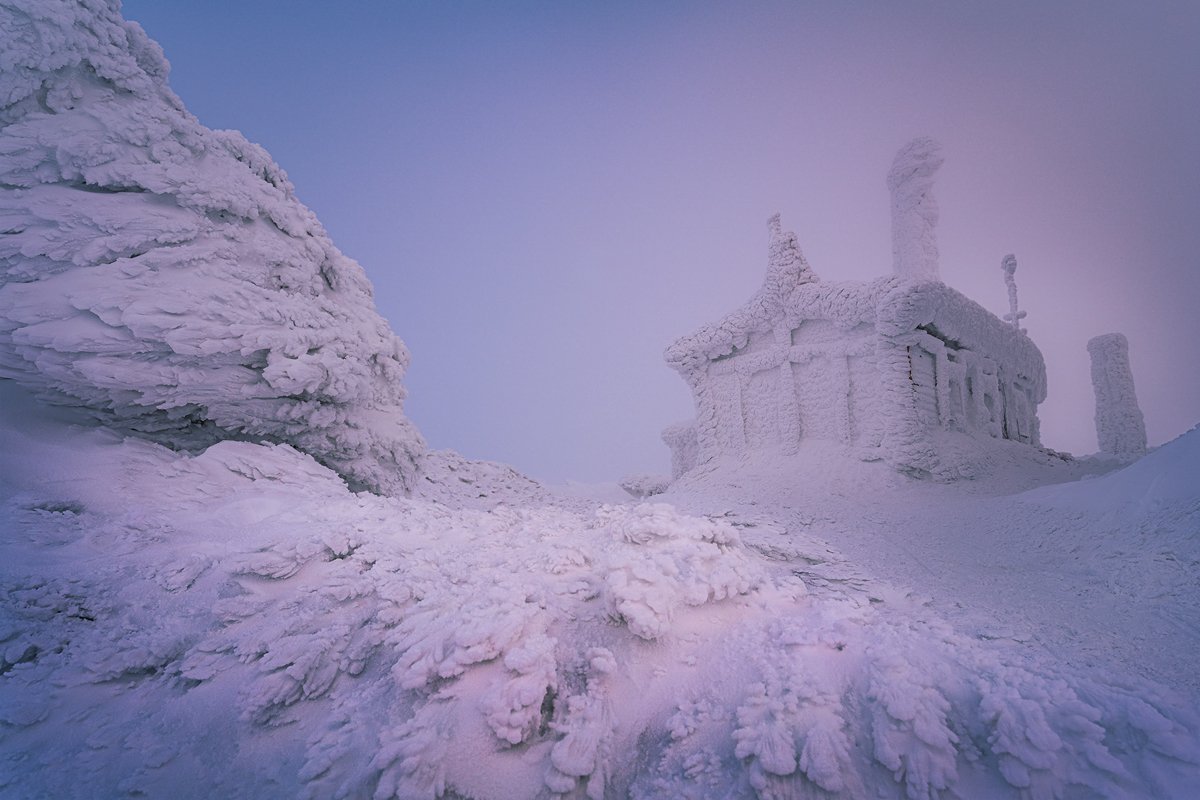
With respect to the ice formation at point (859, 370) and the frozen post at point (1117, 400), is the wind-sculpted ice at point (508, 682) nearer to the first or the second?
the ice formation at point (859, 370)

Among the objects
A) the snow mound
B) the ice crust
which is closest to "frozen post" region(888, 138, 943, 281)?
the snow mound

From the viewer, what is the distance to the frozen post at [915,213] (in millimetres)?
12750

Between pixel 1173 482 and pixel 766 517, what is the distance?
13.2 feet

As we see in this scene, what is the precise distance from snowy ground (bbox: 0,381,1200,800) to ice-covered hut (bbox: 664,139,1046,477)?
5.12 m

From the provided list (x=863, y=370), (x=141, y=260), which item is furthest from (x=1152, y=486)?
(x=141, y=260)

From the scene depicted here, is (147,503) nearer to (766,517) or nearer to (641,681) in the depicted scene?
(641,681)

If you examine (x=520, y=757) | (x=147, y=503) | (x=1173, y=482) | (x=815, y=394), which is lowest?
(x=520, y=757)

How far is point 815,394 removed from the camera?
9617 millimetres

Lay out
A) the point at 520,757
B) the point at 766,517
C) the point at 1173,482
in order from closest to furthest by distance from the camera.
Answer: the point at 520,757
the point at 1173,482
the point at 766,517

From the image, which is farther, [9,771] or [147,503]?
[147,503]

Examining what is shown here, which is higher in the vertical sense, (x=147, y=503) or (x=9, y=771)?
(x=147, y=503)

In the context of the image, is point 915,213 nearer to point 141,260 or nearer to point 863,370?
point 863,370

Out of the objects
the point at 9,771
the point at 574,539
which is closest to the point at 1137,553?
the point at 574,539

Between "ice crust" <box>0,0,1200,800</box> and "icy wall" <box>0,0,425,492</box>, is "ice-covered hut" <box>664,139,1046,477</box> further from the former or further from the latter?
"icy wall" <box>0,0,425,492</box>
